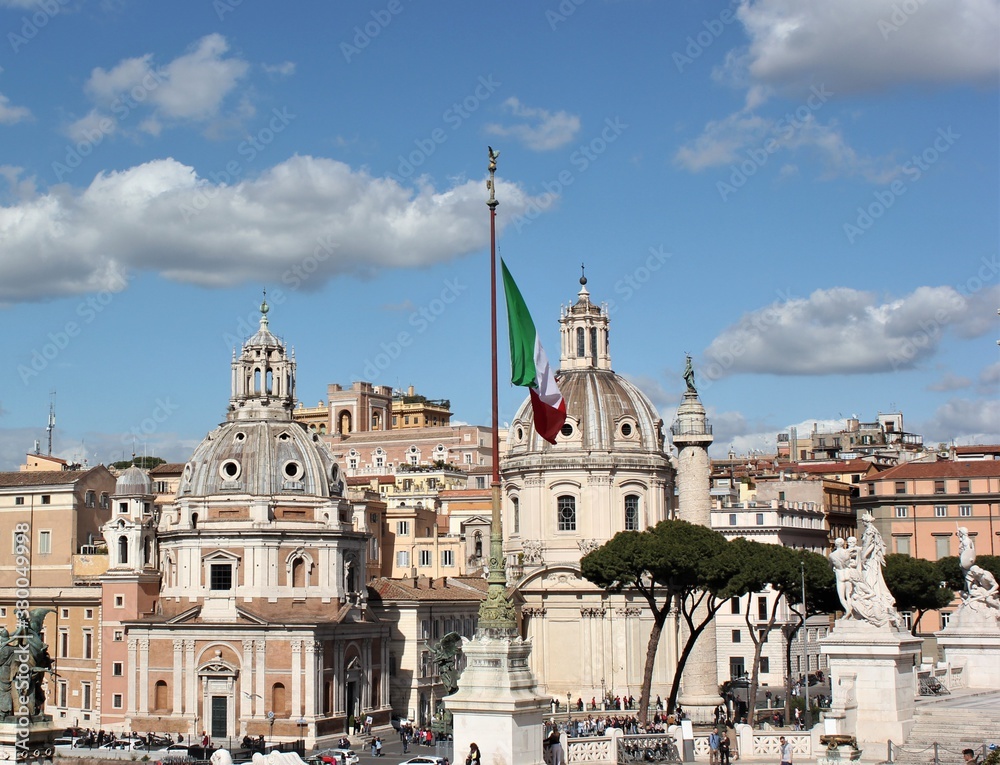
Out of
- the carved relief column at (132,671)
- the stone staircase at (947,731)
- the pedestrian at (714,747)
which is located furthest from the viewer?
the carved relief column at (132,671)

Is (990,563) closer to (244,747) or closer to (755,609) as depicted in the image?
(755,609)

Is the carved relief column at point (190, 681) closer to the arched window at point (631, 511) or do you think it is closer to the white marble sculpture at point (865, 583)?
the arched window at point (631, 511)

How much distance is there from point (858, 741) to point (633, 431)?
50.0m

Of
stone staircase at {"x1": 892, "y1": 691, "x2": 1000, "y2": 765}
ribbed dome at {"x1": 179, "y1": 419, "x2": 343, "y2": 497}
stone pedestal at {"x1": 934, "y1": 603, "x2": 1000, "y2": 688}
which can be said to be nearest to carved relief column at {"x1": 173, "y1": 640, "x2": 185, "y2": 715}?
ribbed dome at {"x1": 179, "y1": 419, "x2": 343, "y2": 497}

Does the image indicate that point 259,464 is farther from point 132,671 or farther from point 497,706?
point 497,706

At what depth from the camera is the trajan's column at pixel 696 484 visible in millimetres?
64562

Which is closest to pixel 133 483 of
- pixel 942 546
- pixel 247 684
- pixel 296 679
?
pixel 247 684

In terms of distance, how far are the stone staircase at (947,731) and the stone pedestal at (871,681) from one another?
10.2 inches

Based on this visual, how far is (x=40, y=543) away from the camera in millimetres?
80062

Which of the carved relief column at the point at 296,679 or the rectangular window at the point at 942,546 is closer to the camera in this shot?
the carved relief column at the point at 296,679

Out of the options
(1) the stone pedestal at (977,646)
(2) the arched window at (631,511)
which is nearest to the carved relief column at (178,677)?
(2) the arched window at (631,511)

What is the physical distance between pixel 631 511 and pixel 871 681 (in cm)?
4860

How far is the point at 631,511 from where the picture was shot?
7725 centimetres

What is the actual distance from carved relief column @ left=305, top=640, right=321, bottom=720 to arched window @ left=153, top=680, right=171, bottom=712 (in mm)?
6738
